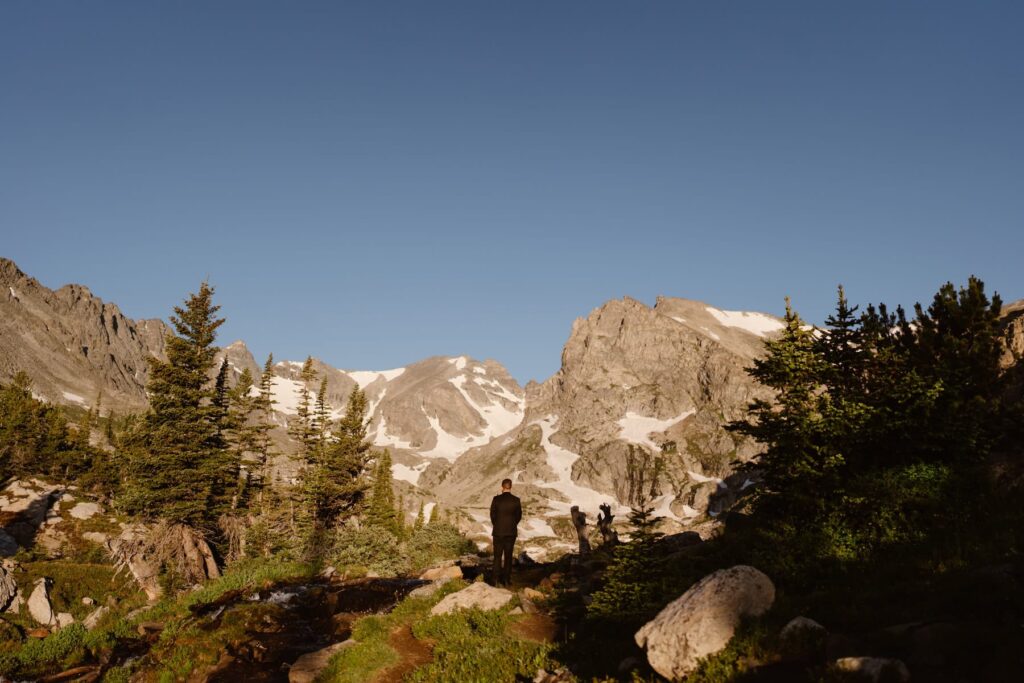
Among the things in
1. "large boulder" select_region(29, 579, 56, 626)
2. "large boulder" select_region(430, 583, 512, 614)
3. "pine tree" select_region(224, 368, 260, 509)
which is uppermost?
"pine tree" select_region(224, 368, 260, 509)

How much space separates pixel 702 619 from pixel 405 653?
7633 millimetres

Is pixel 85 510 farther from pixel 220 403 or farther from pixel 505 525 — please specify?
pixel 505 525

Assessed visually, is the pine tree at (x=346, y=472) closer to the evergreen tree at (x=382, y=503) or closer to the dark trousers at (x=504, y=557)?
the evergreen tree at (x=382, y=503)

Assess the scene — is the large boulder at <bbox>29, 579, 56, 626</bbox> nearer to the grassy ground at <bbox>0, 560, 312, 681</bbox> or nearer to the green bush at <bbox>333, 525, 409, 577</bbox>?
the grassy ground at <bbox>0, 560, 312, 681</bbox>

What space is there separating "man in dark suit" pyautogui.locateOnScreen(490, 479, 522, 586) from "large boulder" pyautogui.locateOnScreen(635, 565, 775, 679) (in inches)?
290

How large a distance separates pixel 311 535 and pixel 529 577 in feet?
76.8

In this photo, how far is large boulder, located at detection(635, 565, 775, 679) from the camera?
8.62m

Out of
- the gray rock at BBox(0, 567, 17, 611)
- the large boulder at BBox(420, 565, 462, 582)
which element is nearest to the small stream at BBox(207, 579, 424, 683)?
A: the large boulder at BBox(420, 565, 462, 582)

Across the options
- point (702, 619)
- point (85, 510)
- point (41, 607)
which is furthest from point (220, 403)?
point (702, 619)

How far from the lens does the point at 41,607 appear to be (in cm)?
2517

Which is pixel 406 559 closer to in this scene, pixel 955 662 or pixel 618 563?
pixel 618 563

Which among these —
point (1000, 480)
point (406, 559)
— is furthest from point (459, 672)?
point (406, 559)

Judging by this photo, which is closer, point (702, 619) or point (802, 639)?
point (802, 639)

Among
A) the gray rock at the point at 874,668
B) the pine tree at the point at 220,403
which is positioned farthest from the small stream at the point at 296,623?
the pine tree at the point at 220,403
